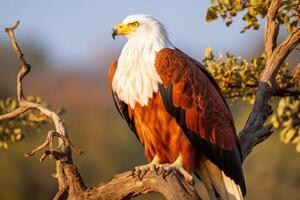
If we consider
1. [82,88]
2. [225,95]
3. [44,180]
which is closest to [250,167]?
[44,180]

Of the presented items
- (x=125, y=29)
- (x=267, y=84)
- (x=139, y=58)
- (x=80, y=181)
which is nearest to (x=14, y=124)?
(x=125, y=29)

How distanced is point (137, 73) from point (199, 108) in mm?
736

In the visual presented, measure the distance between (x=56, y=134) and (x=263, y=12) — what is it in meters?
2.95

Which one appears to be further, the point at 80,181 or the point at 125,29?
the point at 125,29

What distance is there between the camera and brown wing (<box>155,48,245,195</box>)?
24.5 feet

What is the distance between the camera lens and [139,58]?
24.8 ft

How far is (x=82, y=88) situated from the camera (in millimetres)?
88188

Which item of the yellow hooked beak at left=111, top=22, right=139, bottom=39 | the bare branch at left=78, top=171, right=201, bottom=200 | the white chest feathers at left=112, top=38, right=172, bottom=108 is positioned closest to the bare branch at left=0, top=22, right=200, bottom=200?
the bare branch at left=78, top=171, right=201, bottom=200

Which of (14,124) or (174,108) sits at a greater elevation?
(174,108)

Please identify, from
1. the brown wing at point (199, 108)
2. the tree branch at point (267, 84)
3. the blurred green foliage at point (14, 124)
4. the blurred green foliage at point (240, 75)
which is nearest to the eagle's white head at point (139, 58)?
the brown wing at point (199, 108)

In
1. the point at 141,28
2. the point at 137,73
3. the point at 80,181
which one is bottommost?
the point at 80,181

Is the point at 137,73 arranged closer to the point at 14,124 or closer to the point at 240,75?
the point at 240,75

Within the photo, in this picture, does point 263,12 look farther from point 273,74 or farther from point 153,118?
point 153,118

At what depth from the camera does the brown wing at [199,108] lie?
→ 7.46 metres
